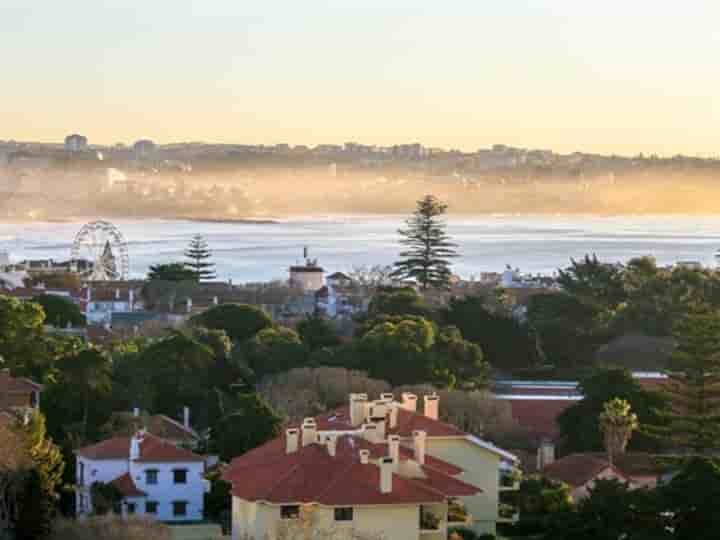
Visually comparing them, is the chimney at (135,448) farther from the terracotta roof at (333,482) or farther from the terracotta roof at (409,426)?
the terracotta roof at (333,482)

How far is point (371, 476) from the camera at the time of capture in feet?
66.8

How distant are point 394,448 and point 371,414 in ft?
10.1

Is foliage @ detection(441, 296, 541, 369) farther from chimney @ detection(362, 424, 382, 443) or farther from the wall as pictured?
chimney @ detection(362, 424, 382, 443)

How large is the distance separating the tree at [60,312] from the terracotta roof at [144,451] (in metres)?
20.1

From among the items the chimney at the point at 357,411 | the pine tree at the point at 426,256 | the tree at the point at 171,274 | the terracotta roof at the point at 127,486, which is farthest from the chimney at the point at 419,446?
the pine tree at the point at 426,256

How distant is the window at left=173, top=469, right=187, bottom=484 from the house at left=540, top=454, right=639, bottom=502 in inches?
170

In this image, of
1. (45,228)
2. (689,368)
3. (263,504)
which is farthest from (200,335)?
(45,228)

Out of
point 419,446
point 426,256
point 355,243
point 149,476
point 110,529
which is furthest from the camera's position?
point 355,243

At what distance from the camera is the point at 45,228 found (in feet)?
542

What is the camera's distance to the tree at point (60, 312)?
4666cm

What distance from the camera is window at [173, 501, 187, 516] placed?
25359mm

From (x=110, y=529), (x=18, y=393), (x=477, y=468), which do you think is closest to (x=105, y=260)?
(x=18, y=393)

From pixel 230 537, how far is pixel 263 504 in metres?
2.33

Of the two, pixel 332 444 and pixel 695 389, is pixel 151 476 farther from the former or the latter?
pixel 695 389
